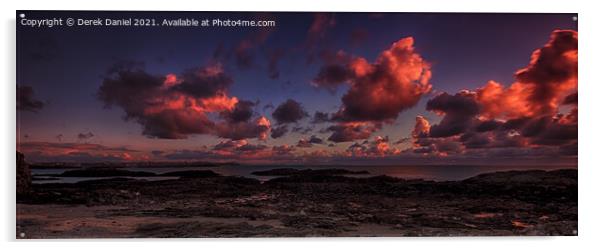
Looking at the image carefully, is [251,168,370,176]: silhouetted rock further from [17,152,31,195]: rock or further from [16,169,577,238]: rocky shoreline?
[17,152,31,195]: rock

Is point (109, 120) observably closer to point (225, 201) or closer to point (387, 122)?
point (225, 201)

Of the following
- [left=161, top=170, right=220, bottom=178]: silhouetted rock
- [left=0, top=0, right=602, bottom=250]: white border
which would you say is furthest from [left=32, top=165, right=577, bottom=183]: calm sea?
[left=0, top=0, right=602, bottom=250]: white border

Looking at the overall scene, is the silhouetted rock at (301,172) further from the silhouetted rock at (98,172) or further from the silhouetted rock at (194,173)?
the silhouetted rock at (98,172)

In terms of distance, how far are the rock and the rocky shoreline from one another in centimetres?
5

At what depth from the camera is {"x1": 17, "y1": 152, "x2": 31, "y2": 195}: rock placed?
12.2ft

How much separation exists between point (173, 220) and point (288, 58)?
1.28 m

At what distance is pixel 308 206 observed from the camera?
12.7 ft

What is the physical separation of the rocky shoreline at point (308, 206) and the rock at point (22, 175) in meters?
0.05

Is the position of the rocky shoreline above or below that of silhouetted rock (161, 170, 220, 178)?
→ below

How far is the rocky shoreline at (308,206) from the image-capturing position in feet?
12.4
